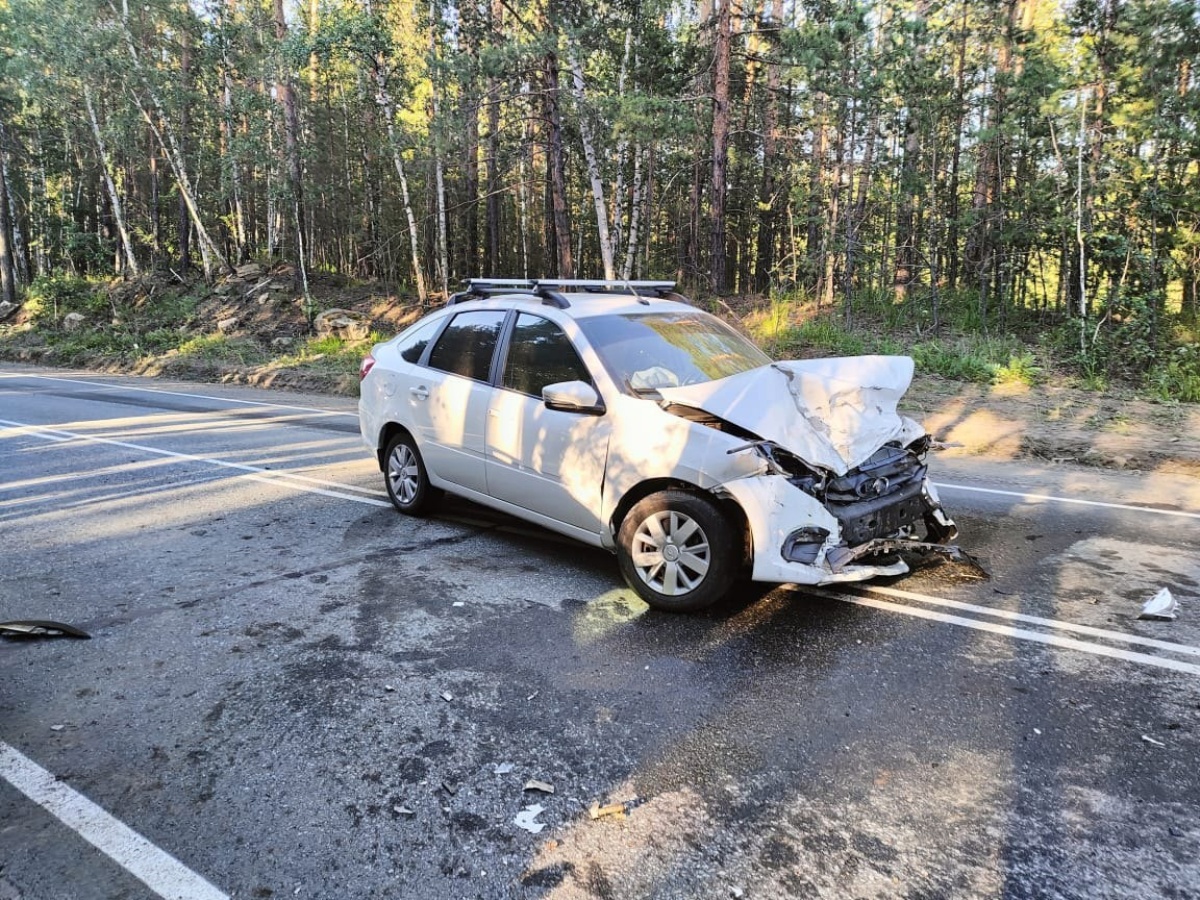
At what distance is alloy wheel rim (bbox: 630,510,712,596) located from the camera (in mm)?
4129

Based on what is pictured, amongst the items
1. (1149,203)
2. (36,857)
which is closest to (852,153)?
(1149,203)

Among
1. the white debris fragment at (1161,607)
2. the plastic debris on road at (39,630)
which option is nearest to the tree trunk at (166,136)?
the plastic debris on road at (39,630)

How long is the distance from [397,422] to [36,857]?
4.02 metres

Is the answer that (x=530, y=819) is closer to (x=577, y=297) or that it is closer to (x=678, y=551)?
(x=678, y=551)

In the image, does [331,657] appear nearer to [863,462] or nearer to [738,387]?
[738,387]

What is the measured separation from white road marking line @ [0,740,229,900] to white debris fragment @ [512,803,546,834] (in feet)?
3.01

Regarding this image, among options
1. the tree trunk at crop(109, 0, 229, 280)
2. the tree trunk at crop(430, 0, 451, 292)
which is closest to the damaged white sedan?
the tree trunk at crop(430, 0, 451, 292)

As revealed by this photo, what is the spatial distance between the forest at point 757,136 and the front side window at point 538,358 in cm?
1036

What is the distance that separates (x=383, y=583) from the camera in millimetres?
4801

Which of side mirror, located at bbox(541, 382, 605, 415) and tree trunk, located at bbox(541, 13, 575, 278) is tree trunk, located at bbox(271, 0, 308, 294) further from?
side mirror, located at bbox(541, 382, 605, 415)

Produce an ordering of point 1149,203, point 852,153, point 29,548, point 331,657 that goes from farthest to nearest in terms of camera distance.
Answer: point 852,153 < point 1149,203 < point 29,548 < point 331,657

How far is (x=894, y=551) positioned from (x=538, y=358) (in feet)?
8.49

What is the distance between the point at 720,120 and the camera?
16500 mm

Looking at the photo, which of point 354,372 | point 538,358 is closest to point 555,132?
point 354,372
